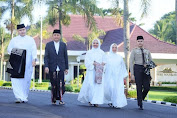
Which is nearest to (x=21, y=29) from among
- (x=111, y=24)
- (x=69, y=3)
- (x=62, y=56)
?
(x=62, y=56)

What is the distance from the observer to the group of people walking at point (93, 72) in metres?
10.6

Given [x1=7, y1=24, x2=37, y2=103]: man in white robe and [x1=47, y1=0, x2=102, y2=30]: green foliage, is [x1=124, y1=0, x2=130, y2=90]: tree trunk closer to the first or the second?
[x1=47, y1=0, x2=102, y2=30]: green foliage

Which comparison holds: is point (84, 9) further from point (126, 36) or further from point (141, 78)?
point (141, 78)

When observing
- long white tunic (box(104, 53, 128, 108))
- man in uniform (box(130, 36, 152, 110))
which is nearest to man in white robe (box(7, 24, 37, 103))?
long white tunic (box(104, 53, 128, 108))

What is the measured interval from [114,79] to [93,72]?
0.65 meters

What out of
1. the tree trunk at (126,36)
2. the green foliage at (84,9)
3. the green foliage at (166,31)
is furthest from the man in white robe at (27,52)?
the green foliage at (166,31)

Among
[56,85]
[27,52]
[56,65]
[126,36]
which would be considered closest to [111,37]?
[126,36]

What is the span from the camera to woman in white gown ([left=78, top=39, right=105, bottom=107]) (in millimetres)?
11094

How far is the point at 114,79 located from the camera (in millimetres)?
11633

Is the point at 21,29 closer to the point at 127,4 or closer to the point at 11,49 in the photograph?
the point at 11,49

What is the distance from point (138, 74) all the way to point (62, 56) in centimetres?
207

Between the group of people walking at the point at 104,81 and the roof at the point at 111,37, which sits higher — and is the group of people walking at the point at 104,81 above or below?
below

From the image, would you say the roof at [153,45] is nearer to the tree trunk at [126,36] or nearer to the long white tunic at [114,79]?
the tree trunk at [126,36]

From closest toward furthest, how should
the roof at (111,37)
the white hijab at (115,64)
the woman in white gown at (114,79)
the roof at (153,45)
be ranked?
the woman in white gown at (114,79)
the white hijab at (115,64)
the roof at (153,45)
the roof at (111,37)
